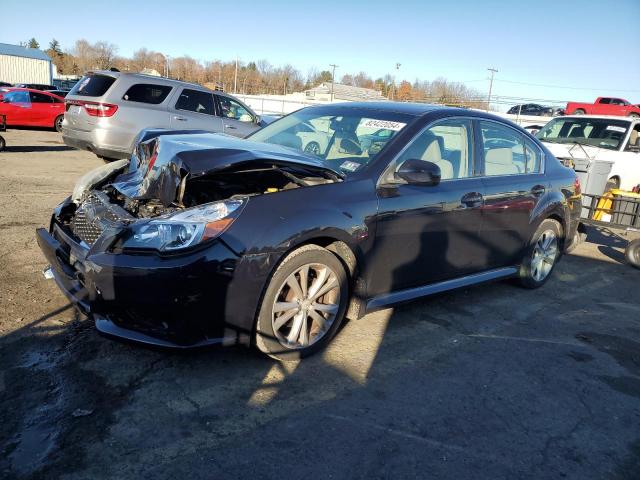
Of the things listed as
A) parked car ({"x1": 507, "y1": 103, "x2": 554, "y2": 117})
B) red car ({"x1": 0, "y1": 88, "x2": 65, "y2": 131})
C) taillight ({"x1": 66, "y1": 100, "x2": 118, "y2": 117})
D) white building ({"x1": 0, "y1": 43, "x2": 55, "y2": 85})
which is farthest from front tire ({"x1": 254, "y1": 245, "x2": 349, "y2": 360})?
white building ({"x1": 0, "y1": 43, "x2": 55, "y2": 85})

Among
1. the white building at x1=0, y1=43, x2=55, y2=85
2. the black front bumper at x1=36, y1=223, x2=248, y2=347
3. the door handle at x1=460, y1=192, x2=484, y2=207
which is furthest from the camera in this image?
the white building at x1=0, y1=43, x2=55, y2=85

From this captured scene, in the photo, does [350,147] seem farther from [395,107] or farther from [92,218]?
[92,218]

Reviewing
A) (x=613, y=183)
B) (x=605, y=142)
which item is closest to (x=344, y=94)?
(x=605, y=142)

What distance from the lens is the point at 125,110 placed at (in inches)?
368

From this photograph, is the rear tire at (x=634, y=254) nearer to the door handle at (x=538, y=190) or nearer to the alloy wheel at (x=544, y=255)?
the alloy wheel at (x=544, y=255)

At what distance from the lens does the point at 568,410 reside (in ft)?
10.5

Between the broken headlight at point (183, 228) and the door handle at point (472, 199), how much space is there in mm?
2027

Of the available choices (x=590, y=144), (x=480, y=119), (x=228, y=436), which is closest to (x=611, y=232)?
(x=590, y=144)

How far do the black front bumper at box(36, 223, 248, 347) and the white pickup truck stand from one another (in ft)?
24.8

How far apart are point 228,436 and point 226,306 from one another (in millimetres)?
713

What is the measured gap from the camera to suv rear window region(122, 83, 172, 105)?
31.3 ft

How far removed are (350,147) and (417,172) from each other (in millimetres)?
660

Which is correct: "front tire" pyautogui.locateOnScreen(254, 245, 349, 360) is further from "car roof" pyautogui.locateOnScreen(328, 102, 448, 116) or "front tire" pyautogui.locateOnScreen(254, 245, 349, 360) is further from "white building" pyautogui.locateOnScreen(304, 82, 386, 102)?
"white building" pyautogui.locateOnScreen(304, 82, 386, 102)

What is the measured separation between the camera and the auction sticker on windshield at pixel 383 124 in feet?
13.3
